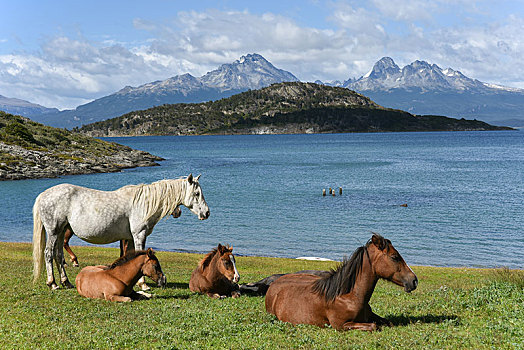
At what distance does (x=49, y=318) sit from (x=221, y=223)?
35.3m

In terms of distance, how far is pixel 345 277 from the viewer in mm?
9250

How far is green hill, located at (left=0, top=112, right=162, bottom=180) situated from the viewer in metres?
86.5

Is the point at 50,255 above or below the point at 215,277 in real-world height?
above

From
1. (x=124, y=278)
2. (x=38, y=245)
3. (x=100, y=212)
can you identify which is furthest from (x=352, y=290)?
(x=38, y=245)

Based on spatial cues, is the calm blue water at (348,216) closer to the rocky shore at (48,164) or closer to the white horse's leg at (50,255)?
the rocky shore at (48,164)

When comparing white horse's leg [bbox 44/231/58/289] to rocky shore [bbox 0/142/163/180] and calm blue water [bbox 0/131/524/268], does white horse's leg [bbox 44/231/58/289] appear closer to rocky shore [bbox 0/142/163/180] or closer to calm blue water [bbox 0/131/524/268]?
calm blue water [bbox 0/131/524/268]

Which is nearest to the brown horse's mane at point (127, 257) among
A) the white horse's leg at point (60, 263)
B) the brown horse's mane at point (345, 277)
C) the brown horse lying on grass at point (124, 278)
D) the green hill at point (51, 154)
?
the brown horse lying on grass at point (124, 278)

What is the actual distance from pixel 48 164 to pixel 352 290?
92.1 m

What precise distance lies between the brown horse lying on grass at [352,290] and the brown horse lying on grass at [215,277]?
291cm

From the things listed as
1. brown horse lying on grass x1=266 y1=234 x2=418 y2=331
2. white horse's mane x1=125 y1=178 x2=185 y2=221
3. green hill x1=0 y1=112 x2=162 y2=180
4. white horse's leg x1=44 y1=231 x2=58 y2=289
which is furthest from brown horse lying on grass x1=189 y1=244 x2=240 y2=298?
green hill x1=0 y1=112 x2=162 y2=180

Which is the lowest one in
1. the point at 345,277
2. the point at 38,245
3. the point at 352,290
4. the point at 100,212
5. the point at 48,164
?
the point at 48,164

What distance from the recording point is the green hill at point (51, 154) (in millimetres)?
86456

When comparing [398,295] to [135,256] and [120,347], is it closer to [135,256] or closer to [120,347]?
[135,256]

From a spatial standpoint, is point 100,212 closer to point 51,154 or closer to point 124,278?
point 124,278
